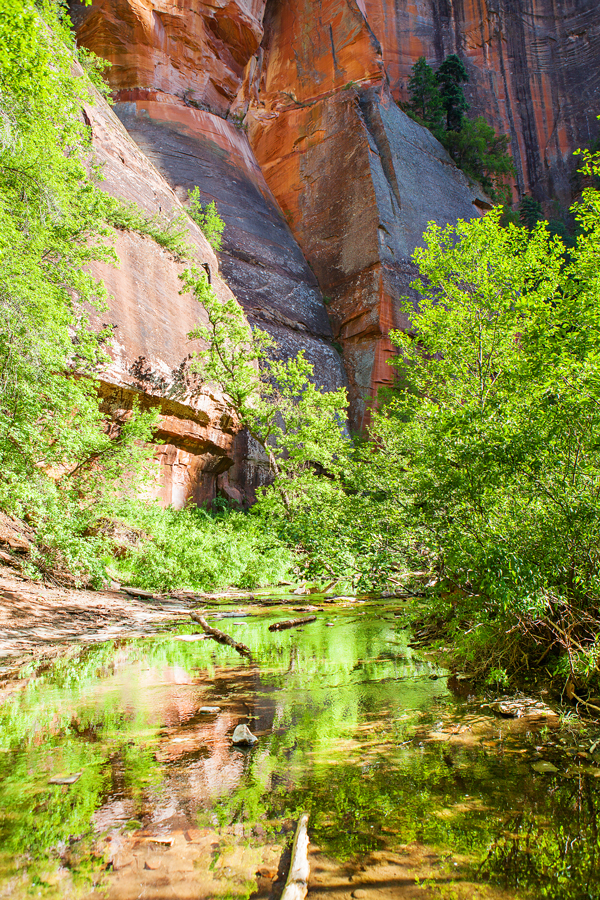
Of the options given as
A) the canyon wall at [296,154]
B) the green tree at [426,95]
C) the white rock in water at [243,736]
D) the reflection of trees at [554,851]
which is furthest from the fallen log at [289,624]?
the green tree at [426,95]

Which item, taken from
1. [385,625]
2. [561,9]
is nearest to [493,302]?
[385,625]

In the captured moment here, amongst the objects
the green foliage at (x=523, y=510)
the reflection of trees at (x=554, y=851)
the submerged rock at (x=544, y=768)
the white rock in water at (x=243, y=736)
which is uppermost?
the green foliage at (x=523, y=510)

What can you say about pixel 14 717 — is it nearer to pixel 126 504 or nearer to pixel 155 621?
pixel 155 621

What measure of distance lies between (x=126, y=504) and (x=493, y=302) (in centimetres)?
1060

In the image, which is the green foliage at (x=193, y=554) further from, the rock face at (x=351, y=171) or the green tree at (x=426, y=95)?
the green tree at (x=426, y=95)

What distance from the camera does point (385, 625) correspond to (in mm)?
8508

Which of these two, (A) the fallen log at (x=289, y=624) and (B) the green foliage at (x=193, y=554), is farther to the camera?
(B) the green foliage at (x=193, y=554)

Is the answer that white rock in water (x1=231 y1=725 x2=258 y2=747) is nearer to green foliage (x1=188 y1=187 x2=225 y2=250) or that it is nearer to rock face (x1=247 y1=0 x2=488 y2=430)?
rock face (x1=247 y1=0 x2=488 y2=430)

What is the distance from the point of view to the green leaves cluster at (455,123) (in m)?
41.2

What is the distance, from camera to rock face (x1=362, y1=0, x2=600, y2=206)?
46.9 metres

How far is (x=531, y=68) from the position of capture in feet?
159

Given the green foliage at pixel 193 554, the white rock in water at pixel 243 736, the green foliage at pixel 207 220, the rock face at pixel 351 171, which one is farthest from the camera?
the rock face at pixel 351 171

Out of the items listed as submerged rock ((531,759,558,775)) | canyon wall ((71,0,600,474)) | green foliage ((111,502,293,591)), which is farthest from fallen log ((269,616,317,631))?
canyon wall ((71,0,600,474))

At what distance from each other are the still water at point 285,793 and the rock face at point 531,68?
56549 millimetres
